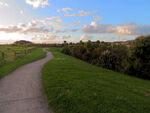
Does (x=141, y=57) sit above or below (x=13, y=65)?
above

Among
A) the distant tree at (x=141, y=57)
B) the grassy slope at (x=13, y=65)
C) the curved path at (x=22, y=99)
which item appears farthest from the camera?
the distant tree at (x=141, y=57)

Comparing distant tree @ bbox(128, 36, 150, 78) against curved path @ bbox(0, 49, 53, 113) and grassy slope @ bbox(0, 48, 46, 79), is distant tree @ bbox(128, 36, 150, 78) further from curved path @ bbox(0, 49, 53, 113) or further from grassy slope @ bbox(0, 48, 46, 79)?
grassy slope @ bbox(0, 48, 46, 79)

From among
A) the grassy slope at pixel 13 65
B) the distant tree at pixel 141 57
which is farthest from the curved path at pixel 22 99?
the distant tree at pixel 141 57

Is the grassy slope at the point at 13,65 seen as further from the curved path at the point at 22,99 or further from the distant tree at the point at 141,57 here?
the distant tree at the point at 141,57

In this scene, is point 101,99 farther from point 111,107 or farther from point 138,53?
point 138,53

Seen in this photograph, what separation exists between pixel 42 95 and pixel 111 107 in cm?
326

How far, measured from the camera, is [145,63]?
1405 cm

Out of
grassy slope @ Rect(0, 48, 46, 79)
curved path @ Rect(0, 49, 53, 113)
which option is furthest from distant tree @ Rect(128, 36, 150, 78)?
grassy slope @ Rect(0, 48, 46, 79)

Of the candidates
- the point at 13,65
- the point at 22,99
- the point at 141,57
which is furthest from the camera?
the point at 141,57

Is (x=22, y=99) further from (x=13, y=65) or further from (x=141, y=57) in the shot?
(x=141, y=57)

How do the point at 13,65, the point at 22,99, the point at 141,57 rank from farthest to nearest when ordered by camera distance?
the point at 141,57 < the point at 13,65 < the point at 22,99

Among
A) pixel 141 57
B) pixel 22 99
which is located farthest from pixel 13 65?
pixel 141 57

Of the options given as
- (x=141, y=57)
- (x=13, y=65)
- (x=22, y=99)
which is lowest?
(x=22, y=99)

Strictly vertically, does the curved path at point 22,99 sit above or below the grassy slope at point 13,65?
below
